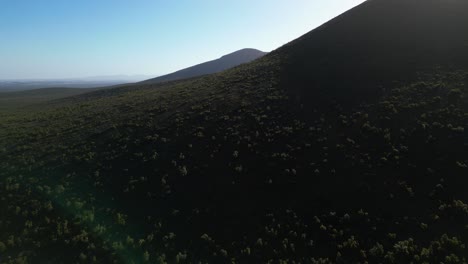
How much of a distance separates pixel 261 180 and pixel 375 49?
113 feet

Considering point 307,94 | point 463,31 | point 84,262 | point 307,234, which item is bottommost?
point 307,234

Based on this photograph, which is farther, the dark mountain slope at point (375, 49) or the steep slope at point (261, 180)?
the dark mountain slope at point (375, 49)

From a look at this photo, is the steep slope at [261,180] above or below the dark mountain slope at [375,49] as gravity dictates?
below

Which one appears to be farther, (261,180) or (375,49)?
(375,49)

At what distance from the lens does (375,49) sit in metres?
48.7

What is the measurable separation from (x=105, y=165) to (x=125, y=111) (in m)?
20.6

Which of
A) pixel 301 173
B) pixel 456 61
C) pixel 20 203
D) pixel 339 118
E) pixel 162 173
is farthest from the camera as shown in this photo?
pixel 456 61

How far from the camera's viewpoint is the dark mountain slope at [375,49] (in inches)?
1524

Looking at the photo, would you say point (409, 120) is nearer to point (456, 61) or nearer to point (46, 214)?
point (456, 61)

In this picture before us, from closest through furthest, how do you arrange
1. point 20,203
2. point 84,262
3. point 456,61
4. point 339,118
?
1. point 84,262
2. point 20,203
3. point 339,118
4. point 456,61

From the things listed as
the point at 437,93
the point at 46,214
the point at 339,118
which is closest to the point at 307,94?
the point at 339,118

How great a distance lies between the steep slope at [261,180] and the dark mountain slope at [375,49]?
2.30 feet

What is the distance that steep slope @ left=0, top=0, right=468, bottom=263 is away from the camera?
17016 millimetres

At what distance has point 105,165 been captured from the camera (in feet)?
90.3
